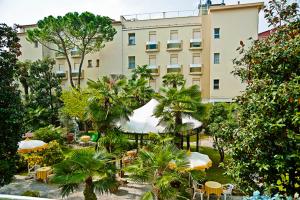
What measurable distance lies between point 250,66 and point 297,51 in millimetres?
1189

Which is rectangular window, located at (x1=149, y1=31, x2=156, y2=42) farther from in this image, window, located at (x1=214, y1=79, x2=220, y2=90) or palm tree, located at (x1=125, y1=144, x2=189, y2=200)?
palm tree, located at (x1=125, y1=144, x2=189, y2=200)

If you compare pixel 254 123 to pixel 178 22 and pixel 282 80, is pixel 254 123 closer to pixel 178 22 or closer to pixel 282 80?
pixel 282 80

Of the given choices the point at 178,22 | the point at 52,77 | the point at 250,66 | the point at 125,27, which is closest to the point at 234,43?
the point at 178,22

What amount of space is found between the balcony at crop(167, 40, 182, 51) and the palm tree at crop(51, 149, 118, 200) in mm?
27278

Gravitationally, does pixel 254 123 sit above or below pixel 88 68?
below

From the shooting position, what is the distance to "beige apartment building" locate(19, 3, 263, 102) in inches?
1288

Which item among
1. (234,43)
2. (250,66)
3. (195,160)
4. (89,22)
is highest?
(89,22)

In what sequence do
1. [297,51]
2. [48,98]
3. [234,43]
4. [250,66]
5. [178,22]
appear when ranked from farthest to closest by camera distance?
[178,22]
[234,43]
[48,98]
[250,66]
[297,51]

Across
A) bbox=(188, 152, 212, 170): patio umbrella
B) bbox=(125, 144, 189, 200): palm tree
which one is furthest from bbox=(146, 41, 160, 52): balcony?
bbox=(125, 144, 189, 200): palm tree

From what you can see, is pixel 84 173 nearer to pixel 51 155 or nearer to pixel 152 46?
pixel 51 155

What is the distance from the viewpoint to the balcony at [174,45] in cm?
3519

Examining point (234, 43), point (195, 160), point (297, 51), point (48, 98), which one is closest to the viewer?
point (297, 51)

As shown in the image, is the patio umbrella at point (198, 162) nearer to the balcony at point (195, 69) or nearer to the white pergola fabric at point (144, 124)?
the white pergola fabric at point (144, 124)

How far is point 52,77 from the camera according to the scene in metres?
30.8
